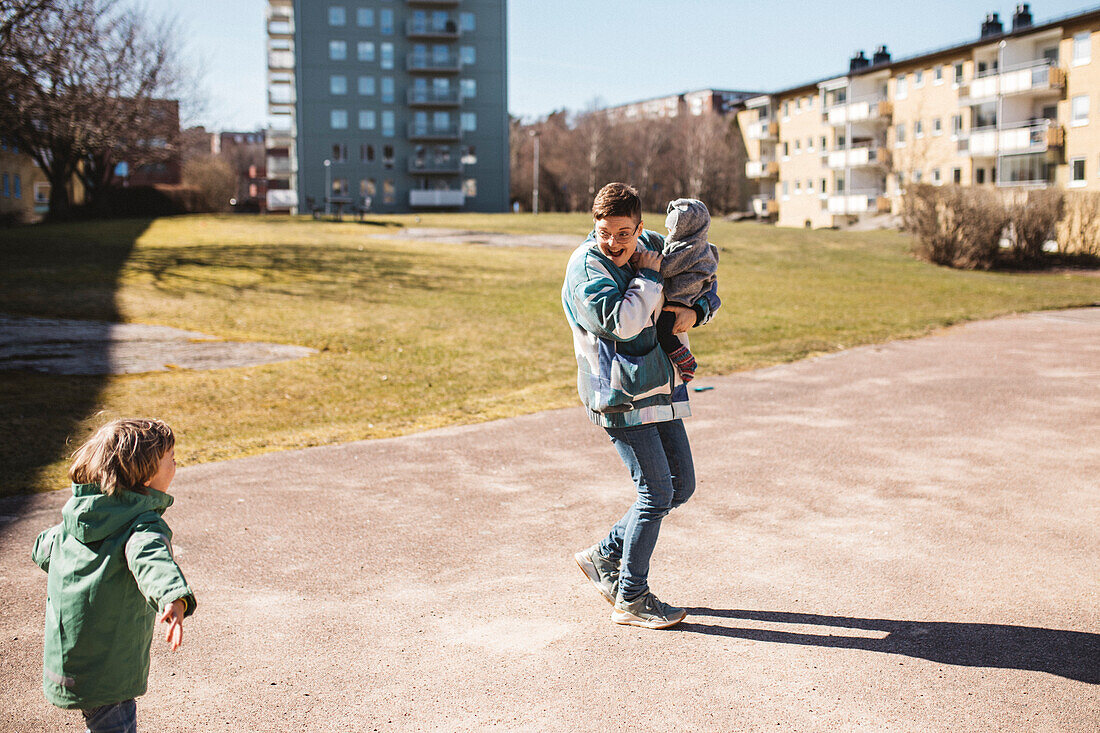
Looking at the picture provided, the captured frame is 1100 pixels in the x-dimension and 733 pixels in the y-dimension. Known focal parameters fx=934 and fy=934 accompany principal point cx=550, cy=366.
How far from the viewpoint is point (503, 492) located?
5.82 meters

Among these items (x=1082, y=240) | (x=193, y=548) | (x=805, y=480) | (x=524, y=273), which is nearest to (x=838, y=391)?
(x=805, y=480)

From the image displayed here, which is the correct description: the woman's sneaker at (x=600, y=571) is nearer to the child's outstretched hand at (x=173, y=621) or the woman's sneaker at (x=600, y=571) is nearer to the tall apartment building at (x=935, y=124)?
the child's outstretched hand at (x=173, y=621)

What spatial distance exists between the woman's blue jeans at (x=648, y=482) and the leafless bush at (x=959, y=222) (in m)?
24.7

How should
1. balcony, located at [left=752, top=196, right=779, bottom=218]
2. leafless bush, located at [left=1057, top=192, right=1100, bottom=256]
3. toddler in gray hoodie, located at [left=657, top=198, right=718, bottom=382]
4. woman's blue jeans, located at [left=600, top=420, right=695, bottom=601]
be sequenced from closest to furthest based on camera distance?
toddler in gray hoodie, located at [left=657, top=198, right=718, bottom=382], woman's blue jeans, located at [left=600, top=420, right=695, bottom=601], leafless bush, located at [left=1057, top=192, right=1100, bottom=256], balcony, located at [left=752, top=196, right=779, bottom=218]

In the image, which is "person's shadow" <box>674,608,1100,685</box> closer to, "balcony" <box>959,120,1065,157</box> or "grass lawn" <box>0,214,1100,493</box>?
"grass lawn" <box>0,214,1100,493</box>

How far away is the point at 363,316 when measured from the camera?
14.1 meters

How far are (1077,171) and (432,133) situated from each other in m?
44.7

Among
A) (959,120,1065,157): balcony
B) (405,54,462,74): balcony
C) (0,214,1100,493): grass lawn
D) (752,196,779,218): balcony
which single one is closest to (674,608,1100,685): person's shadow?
(0,214,1100,493): grass lawn

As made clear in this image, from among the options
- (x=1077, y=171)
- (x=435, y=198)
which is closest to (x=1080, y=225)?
(x=1077, y=171)

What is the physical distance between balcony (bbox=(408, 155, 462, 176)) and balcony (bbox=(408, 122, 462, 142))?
5.38ft

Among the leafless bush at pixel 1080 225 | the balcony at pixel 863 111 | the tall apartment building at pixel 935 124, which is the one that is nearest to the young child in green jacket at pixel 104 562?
the leafless bush at pixel 1080 225

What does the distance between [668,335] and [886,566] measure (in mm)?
1778

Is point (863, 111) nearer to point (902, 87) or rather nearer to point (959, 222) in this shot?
point (902, 87)

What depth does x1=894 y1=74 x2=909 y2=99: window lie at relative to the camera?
56625 mm
